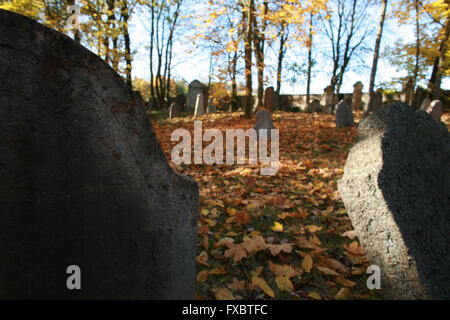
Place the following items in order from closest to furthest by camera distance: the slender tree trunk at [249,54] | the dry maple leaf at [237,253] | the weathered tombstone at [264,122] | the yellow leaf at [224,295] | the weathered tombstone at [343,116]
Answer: the yellow leaf at [224,295]
the dry maple leaf at [237,253]
the weathered tombstone at [264,122]
the weathered tombstone at [343,116]
the slender tree trunk at [249,54]

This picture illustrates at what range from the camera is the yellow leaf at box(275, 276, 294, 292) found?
220 cm

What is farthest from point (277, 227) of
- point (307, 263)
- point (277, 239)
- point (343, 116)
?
point (343, 116)

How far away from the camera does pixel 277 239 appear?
2.94 meters

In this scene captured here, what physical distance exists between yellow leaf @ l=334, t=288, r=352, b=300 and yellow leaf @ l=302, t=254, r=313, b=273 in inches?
12.3

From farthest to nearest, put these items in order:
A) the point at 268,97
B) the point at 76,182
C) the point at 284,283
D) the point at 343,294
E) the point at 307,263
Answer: the point at 268,97 < the point at 307,263 < the point at 284,283 < the point at 343,294 < the point at 76,182

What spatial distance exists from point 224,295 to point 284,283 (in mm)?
500

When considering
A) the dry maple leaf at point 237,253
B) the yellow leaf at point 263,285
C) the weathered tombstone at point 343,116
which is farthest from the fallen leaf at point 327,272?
the weathered tombstone at point 343,116

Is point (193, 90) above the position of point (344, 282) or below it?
above

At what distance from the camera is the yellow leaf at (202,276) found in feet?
7.61

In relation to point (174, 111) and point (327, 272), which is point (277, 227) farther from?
point (174, 111)

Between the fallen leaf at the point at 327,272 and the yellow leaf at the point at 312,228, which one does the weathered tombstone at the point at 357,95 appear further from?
the fallen leaf at the point at 327,272

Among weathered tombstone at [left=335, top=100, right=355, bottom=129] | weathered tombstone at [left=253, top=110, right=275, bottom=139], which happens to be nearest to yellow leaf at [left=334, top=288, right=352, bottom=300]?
weathered tombstone at [left=253, top=110, right=275, bottom=139]
